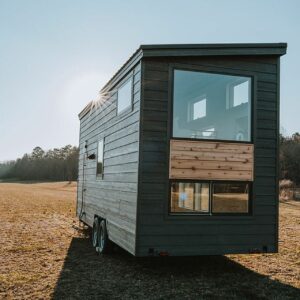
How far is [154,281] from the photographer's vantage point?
26.4 feet

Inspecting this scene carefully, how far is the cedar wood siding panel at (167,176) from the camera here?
8102 millimetres

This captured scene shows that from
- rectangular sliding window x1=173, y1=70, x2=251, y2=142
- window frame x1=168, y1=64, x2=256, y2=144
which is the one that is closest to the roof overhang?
window frame x1=168, y1=64, x2=256, y2=144

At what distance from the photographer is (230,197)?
876cm

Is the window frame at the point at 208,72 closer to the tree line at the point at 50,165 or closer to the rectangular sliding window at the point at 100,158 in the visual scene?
the rectangular sliding window at the point at 100,158

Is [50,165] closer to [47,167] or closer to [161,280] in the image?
[47,167]

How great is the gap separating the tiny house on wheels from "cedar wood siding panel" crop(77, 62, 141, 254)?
1.6 inches

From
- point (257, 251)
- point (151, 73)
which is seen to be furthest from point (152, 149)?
point (257, 251)

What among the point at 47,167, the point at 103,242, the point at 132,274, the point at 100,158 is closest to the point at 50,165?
the point at 47,167

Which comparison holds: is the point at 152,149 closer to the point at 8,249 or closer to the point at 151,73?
the point at 151,73

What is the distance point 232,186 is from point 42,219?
1306cm

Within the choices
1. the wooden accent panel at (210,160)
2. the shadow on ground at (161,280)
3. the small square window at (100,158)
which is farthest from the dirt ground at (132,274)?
the small square window at (100,158)

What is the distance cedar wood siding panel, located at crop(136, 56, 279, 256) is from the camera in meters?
8.10

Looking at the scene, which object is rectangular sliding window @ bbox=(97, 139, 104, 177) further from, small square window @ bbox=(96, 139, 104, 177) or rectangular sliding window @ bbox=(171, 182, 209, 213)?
rectangular sliding window @ bbox=(171, 182, 209, 213)

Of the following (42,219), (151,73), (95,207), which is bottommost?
(42,219)
